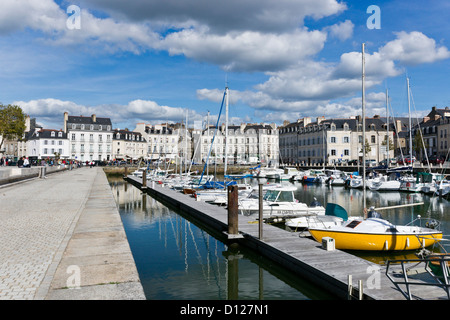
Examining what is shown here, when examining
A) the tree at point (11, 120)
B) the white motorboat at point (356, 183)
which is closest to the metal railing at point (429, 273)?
the white motorboat at point (356, 183)

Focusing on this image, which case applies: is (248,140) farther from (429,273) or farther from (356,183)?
(429,273)

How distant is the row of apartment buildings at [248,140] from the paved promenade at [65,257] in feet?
219

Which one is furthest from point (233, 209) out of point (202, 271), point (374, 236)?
point (374, 236)

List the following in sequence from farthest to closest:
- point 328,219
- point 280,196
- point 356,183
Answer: point 356,183, point 280,196, point 328,219

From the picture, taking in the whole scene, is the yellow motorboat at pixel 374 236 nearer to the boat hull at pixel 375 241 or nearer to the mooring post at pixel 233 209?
the boat hull at pixel 375 241

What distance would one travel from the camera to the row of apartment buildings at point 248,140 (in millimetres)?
84812

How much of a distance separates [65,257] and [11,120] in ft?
167

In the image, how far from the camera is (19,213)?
17656 mm

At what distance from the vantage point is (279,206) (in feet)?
69.8

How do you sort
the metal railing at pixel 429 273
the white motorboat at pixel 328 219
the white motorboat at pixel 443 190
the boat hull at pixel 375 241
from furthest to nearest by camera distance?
the white motorboat at pixel 443 190
the white motorboat at pixel 328 219
the boat hull at pixel 375 241
the metal railing at pixel 429 273
